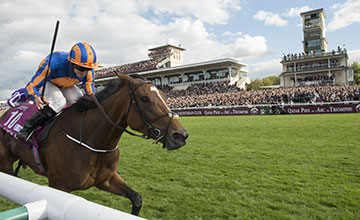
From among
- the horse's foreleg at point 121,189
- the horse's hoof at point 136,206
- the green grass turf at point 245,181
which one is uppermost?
the horse's foreleg at point 121,189

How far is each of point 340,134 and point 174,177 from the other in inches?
283

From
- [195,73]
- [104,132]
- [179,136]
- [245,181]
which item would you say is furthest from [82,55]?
[195,73]

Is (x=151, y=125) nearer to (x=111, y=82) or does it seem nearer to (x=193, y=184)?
(x=111, y=82)

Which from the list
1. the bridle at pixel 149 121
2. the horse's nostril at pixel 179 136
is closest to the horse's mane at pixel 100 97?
the bridle at pixel 149 121

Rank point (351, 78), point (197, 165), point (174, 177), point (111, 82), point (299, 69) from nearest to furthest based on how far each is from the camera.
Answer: point (111, 82), point (174, 177), point (197, 165), point (351, 78), point (299, 69)

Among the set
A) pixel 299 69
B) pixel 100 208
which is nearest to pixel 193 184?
pixel 100 208

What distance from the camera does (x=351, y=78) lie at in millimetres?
41906

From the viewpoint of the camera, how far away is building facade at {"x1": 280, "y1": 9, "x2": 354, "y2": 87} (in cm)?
4212

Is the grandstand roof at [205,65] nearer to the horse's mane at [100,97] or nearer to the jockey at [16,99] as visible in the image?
the jockey at [16,99]

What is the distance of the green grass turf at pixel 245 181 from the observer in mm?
3379

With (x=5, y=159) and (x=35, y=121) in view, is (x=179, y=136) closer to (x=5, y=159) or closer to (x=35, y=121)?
(x=35, y=121)

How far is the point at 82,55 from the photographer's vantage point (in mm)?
2912

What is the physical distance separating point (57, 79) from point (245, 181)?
3.51 metres

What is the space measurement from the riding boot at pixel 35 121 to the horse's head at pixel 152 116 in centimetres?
116
